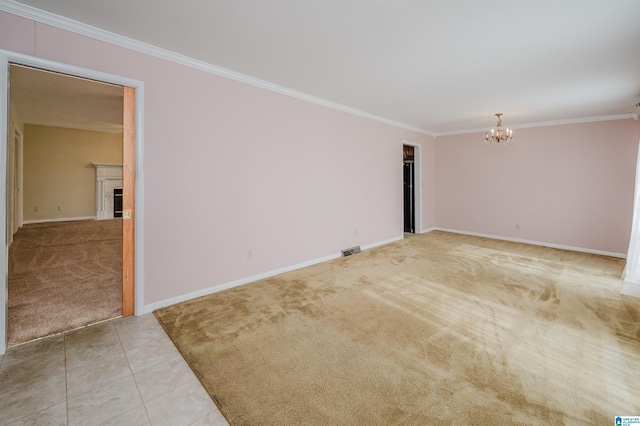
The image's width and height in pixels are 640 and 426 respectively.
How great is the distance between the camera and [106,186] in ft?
26.8

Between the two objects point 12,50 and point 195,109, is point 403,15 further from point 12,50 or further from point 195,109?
point 12,50

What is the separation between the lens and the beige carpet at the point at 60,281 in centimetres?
253

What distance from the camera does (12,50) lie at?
2.07 meters

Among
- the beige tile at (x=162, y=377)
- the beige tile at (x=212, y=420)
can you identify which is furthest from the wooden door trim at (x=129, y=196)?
the beige tile at (x=212, y=420)

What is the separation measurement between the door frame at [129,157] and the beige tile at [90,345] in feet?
1.07

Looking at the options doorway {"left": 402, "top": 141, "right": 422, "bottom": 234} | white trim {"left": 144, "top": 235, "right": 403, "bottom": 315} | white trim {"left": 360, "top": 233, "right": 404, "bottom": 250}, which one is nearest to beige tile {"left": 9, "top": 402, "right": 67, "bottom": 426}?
white trim {"left": 144, "top": 235, "right": 403, "bottom": 315}

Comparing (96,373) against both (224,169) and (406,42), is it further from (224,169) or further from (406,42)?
(406,42)

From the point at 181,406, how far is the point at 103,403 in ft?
1.56

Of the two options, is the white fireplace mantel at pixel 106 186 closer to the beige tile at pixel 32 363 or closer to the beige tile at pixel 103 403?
the beige tile at pixel 32 363

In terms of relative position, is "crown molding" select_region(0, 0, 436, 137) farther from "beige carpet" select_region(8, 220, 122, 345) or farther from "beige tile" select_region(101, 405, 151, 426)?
"beige tile" select_region(101, 405, 151, 426)

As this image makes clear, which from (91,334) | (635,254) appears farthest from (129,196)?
(635,254)

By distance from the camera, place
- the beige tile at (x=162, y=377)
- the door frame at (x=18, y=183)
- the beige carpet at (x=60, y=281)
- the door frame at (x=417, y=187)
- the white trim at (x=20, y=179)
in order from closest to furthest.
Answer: the beige tile at (x=162, y=377) < the beige carpet at (x=60, y=281) < the door frame at (x=18, y=183) < the white trim at (x=20, y=179) < the door frame at (x=417, y=187)

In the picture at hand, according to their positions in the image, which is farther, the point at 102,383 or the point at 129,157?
the point at 129,157

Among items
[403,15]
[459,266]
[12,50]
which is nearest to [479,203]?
[459,266]
